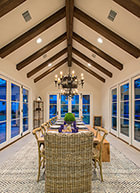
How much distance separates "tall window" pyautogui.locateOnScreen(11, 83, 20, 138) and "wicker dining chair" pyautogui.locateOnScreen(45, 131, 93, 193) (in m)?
3.50

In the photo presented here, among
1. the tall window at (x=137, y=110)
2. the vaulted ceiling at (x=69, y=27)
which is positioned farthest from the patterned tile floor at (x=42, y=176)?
the vaulted ceiling at (x=69, y=27)

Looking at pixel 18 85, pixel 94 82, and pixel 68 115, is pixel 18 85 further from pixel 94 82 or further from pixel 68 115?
pixel 94 82

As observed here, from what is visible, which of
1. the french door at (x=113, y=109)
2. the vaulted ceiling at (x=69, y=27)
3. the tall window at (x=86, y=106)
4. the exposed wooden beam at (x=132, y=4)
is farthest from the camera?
the tall window at (x=86, y=106)

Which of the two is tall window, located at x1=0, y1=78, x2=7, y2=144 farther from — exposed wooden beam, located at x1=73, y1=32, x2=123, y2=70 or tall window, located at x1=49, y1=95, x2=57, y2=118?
tall window, located at x1=49, y1=95, x2=57, y2=118

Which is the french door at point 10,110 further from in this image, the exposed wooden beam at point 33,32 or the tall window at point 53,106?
the tall window at point 53,106

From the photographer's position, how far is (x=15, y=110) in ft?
15.6

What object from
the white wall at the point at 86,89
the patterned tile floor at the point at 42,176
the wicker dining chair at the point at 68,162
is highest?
the white wall at the point at 86,89

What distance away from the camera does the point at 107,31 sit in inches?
139

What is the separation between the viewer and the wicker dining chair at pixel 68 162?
137 cm

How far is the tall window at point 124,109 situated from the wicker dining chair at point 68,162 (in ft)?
11.5

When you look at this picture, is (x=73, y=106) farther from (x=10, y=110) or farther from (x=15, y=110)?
(x=10, y=110)

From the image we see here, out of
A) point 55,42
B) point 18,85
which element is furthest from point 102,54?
point 18,85

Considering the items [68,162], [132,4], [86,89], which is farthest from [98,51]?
[68,162]

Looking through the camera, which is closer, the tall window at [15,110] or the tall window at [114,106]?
the tall window at [15,110]
